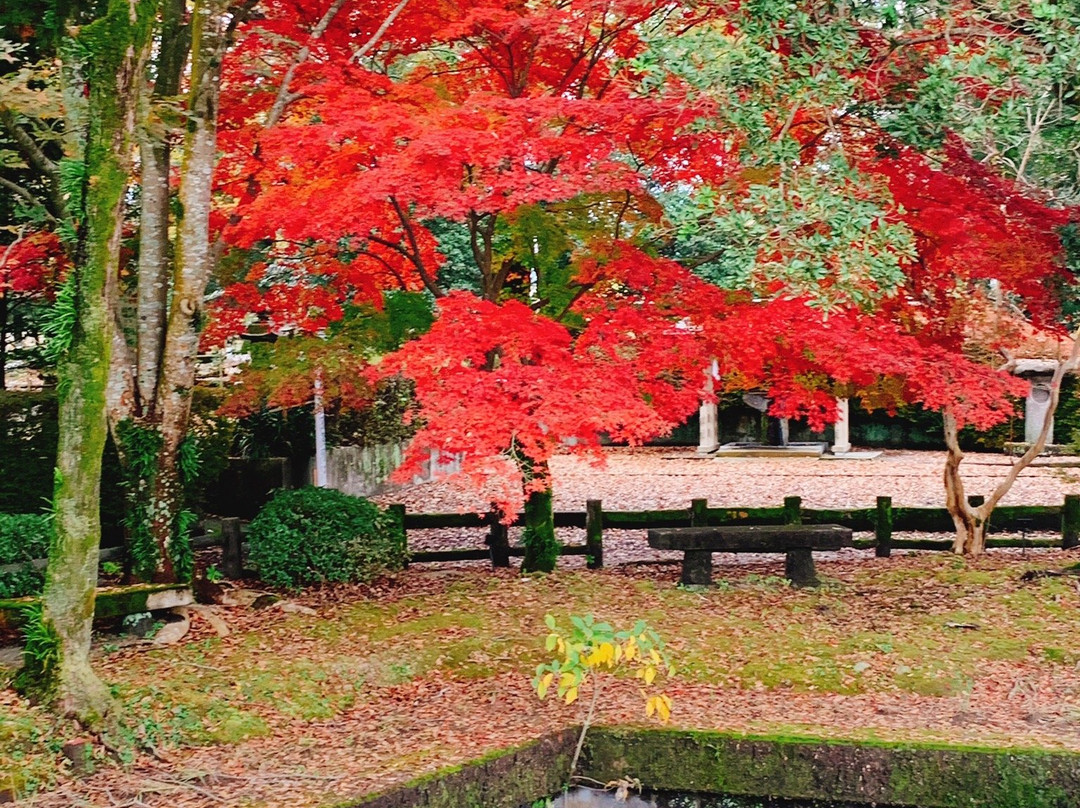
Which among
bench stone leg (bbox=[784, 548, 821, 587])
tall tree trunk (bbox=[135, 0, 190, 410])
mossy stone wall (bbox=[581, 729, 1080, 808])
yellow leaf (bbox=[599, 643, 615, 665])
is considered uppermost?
tall tree trunk (bbox=[135, 0, 190, 410])

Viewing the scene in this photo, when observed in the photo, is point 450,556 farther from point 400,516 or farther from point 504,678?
point 504,678

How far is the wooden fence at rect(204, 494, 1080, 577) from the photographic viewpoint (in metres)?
12.4

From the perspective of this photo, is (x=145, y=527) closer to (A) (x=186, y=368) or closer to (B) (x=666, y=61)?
(A) (x=186, y=368)

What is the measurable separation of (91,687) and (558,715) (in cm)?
333

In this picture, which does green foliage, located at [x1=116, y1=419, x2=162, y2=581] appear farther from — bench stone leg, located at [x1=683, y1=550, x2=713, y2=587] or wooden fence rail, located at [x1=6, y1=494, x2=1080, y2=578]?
bench stone leg, located at [x1=683, y1=550, x2=713, y2=587]

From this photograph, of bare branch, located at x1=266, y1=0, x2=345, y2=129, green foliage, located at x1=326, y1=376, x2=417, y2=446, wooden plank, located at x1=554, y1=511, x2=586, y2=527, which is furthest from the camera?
green foliage, located at x1=326, y1=376, x2=417, y2=446

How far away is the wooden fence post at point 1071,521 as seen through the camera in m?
12.4

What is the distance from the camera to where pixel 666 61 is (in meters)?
8.29

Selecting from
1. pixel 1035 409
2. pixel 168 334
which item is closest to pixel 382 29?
pixel 168 334

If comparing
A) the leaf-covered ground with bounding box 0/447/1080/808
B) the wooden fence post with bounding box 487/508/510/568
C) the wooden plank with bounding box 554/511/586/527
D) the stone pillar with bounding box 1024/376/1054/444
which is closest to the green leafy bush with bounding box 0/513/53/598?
the leaf-covered ground with bounding box 0/447/1080/808

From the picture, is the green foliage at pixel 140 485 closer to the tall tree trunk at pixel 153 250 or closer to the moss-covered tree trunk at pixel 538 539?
the tall tree trunk at pixel 153 250

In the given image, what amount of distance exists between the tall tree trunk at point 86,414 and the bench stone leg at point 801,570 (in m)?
7.24

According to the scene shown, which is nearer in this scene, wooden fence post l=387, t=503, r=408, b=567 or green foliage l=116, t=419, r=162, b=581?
green foliage l=116, t=419, r=162, b=581

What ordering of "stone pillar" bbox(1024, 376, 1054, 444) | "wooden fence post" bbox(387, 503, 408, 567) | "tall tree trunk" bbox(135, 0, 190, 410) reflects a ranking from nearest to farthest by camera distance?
1. "tall tree trunk" bbox(135, 0, 190, 410)
2. "wooden fence post" bbox(387, 503, 408, 567)
3. "stone pillar" bbox(1024, 376, 1054, 444)
